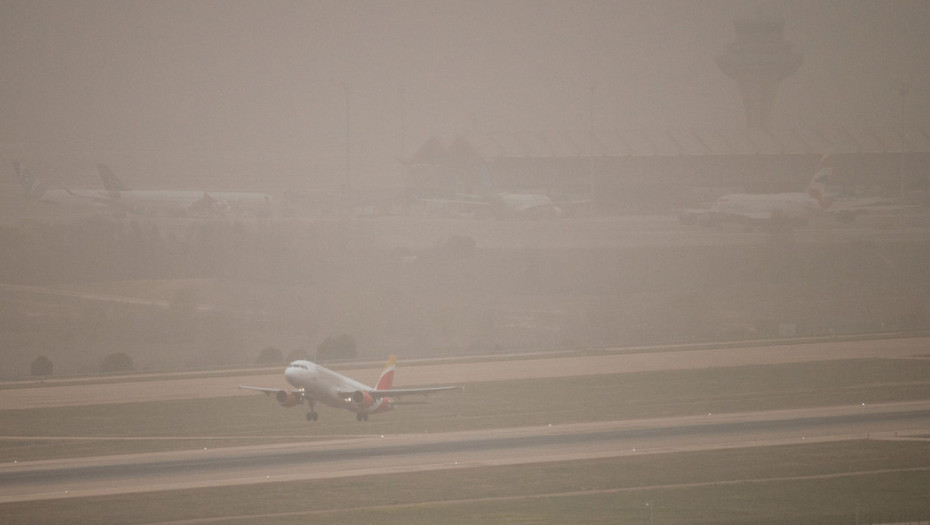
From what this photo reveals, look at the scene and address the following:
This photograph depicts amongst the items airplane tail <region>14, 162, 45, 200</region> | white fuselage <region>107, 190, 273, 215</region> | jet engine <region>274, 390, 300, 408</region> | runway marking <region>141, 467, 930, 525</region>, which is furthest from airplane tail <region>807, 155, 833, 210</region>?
airplane tail <region>14, 162, 45, 200</region>

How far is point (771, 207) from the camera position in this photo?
4252 inches

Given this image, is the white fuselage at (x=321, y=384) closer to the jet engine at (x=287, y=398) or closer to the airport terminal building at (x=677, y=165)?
the jet engine at (x=287, y=398)

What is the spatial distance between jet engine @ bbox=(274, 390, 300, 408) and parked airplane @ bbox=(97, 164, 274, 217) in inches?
2901

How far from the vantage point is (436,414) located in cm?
5056

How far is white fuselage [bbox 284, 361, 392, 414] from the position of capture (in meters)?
45.4

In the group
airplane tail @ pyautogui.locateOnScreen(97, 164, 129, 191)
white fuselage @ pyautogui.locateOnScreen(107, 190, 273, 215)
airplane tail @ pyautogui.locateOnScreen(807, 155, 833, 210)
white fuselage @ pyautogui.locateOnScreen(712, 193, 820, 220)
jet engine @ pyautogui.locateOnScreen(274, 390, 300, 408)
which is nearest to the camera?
jet engine @ pyautogui.locateOnScreen(274, 390, 300, 408)

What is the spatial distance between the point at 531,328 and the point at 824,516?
5554 centimetres

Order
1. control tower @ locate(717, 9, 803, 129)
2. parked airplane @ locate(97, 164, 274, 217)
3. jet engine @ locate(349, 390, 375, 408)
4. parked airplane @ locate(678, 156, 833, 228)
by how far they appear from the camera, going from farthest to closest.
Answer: control tower @ locate(717, 9, 803, 129), parked airplane @ locate(97, 164, 274, 217), parked airplane @ locate(678, 156, 833, 228), jet engine @ locate(349, 390, 375, 408)

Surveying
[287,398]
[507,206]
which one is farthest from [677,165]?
[287,398]

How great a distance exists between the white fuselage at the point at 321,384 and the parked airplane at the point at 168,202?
242ft

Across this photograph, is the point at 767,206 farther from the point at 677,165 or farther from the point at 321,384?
the point at 321,384

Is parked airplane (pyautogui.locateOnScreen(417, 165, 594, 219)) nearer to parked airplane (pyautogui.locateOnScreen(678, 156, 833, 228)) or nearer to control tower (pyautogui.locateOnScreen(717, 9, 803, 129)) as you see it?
parked airplane (pyautogui.locateOnScreen(678, 156, 833, 228))

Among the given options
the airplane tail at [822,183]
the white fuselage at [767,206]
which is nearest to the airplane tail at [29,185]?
the white fuselage at [767,206]

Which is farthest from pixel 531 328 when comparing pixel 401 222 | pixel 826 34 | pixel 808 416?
pixel 826 34
